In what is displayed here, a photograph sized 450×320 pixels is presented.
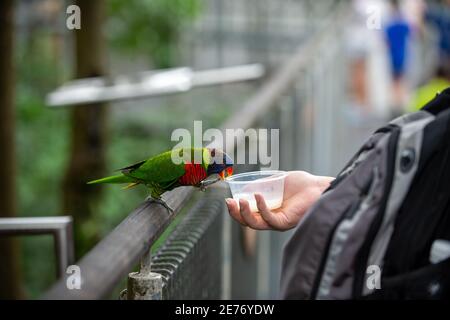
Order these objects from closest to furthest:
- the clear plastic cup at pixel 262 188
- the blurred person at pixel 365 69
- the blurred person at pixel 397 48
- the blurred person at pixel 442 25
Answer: the clear plastic cup at pixel 262 188 < the blurred person at pixel 442 25 < the blurred person at pixel 397 48 < the blurred person at pixel 365 69

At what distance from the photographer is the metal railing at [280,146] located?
1.44 meters

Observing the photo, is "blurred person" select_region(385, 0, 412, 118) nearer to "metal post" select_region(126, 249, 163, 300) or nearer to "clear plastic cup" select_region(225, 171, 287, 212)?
"clear plastic cup" select_region(225, 171, 287, 212)

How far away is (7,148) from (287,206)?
3904mm

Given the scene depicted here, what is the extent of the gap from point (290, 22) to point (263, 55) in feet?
3.56

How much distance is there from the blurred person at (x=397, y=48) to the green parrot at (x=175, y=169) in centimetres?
856

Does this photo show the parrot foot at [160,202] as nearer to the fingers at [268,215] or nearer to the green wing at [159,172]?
the green wing at [159,172]

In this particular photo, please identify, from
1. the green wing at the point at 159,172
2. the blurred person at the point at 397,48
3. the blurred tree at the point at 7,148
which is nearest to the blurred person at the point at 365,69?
the blurred person at the point at 397,48

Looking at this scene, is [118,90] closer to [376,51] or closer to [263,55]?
[376,51]

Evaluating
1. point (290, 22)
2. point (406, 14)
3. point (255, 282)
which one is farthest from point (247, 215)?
point (290, 22)

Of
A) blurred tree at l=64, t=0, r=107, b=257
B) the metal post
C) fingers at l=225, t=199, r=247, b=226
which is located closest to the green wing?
fingers at l=225, t=199, r=247, b=226

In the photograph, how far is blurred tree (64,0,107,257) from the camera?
6816 millimetres

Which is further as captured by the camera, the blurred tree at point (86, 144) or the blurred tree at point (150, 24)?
the blurred tree at point (150, 24)

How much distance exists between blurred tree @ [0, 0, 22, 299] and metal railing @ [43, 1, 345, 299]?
1.62 m
